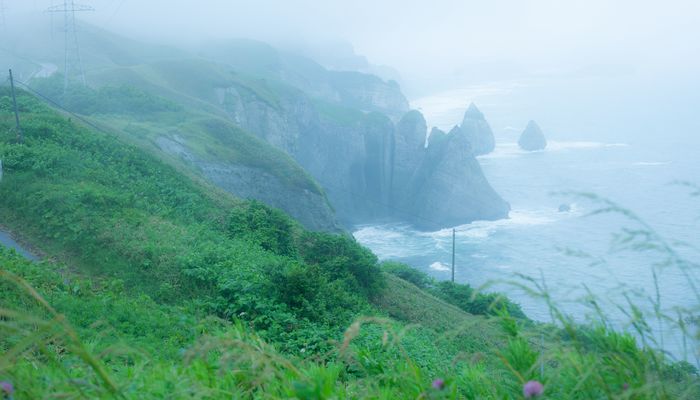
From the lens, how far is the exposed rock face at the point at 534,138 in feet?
318

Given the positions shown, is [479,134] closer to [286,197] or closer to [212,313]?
[286,197]

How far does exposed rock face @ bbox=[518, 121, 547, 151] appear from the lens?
97.1m

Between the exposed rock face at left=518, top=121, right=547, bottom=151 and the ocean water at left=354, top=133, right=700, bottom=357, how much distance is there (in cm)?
179

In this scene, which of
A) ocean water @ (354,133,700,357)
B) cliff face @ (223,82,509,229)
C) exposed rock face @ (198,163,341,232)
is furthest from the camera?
cliff face @ (223,82,509,229)

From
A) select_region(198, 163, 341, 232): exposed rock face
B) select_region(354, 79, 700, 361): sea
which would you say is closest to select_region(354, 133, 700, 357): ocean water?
select_region(354, 79, 700, 361): sea

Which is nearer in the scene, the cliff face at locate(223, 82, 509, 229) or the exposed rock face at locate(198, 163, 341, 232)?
the exposed rock face at locate(198, 163, 341, 232)

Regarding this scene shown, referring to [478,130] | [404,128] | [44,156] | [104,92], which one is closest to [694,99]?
[478,130]

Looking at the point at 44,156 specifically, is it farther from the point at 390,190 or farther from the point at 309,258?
the point at 390,190

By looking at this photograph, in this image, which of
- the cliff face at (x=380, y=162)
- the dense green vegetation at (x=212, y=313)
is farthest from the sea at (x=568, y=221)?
the dense green vegetation at (x=212, y=313)

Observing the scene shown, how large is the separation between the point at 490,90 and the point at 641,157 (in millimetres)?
108936

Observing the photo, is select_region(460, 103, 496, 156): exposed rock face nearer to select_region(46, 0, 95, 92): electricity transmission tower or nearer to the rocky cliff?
the rocky cliff

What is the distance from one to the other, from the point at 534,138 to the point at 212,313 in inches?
3780

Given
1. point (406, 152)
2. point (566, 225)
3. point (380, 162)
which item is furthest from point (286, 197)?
point (380, 162)

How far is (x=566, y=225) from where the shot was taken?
2361 inches
